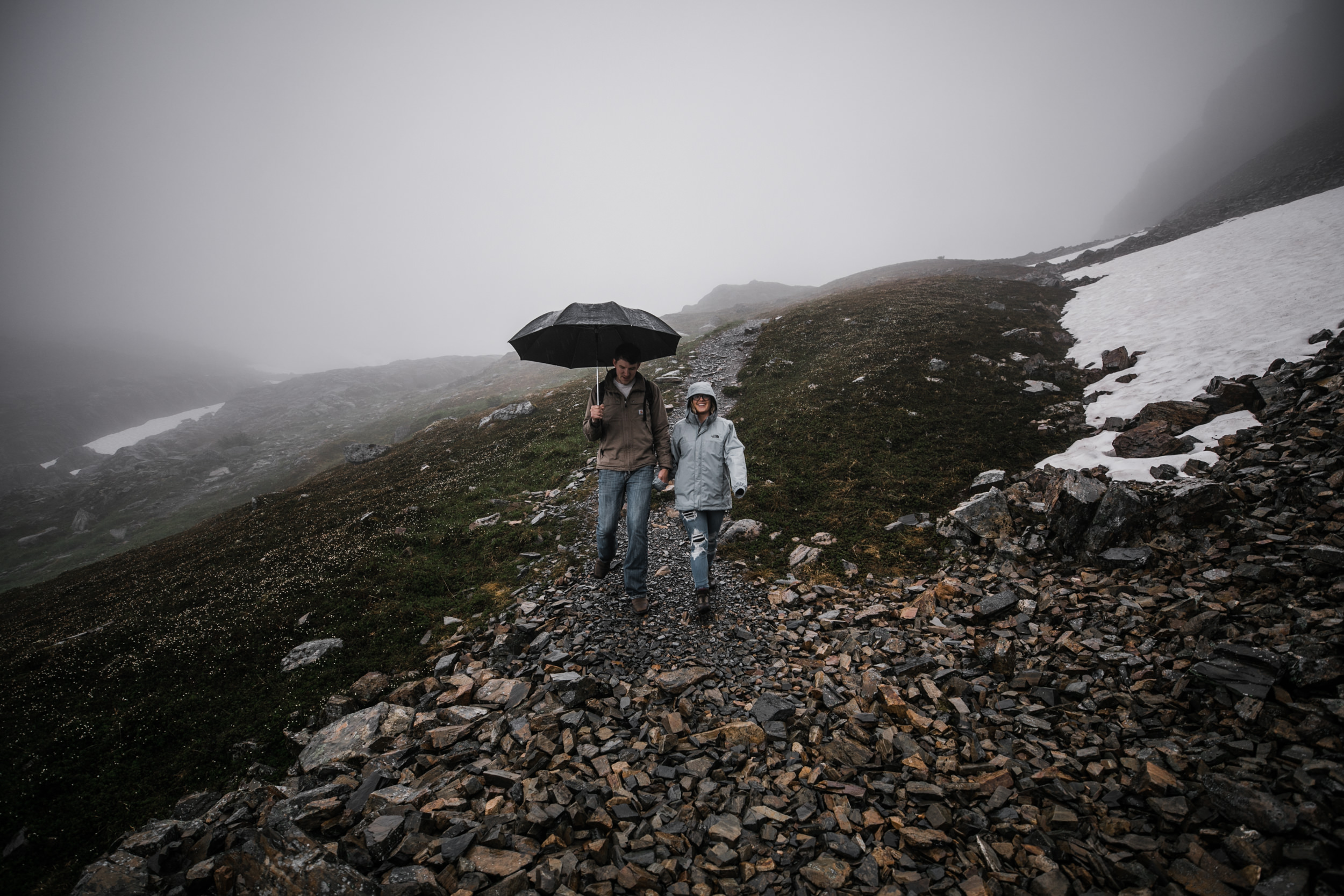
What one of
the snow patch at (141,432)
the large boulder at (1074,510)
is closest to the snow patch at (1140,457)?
the large boulder at (1074,510)

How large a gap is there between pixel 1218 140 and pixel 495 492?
8720 inches

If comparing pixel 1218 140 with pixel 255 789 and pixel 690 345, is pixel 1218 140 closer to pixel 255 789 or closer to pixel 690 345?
pixel 690 345

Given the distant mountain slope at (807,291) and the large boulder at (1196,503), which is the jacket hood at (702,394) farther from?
the distant mountain slope at (807,291)

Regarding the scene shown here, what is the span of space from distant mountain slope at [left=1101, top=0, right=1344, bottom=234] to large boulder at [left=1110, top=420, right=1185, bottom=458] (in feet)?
436

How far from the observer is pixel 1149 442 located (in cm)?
1155

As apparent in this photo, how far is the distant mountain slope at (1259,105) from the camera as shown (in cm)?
10662

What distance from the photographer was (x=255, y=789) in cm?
644

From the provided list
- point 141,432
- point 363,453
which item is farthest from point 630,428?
point 141,432

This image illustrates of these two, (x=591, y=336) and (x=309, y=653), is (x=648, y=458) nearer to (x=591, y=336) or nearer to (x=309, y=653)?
(x=591, y=336)

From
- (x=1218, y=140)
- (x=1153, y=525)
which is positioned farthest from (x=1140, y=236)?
(x=1218, y=140)

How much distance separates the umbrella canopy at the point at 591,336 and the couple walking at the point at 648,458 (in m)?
0.50

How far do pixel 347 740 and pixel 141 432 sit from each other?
162 metres

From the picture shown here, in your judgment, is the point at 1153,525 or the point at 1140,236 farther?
the point at 1140,236

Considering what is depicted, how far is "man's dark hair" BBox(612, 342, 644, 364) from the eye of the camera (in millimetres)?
9000
